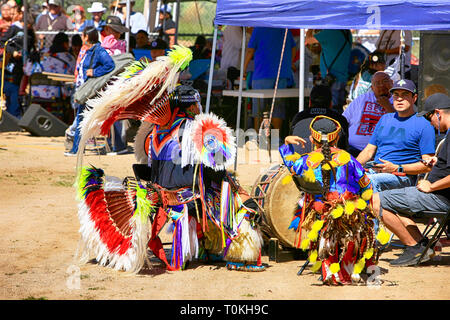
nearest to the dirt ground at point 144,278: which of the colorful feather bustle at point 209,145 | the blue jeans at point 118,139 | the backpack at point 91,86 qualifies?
the colorful feather bustle at point 209,145

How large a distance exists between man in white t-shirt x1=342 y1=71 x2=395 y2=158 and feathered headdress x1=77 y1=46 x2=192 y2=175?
2389mm

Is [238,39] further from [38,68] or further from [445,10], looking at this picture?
[445,10]

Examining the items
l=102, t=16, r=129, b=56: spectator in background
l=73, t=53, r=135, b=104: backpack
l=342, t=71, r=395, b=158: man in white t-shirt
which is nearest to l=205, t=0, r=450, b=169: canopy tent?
l=342, t=71, r=395, b=158: man in white t-shirt

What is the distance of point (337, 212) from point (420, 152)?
152cm

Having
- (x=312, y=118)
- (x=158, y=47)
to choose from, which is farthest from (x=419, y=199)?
(x=158, y=47)

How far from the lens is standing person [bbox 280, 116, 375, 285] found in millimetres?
5188

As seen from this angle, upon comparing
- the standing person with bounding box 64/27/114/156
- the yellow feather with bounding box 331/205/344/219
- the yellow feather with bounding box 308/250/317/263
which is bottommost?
the yellow feather with bounding box 308/250/317/263

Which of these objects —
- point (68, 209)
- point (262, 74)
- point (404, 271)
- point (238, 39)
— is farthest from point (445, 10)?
point (238, 39)

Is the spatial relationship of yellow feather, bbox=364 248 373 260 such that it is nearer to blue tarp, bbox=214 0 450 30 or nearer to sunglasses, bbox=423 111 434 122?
sunglasses, bbox=423 111 434 122

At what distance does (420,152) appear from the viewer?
20.6ft

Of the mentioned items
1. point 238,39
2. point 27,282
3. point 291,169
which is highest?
point 238,39

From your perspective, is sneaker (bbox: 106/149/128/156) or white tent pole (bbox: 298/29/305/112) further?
sneaker (bbox: 106/149/128/156)

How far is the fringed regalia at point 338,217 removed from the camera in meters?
5.18

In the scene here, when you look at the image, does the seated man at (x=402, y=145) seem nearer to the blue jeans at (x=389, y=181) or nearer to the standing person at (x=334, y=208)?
the blue jeans at (x=389, y=181)
